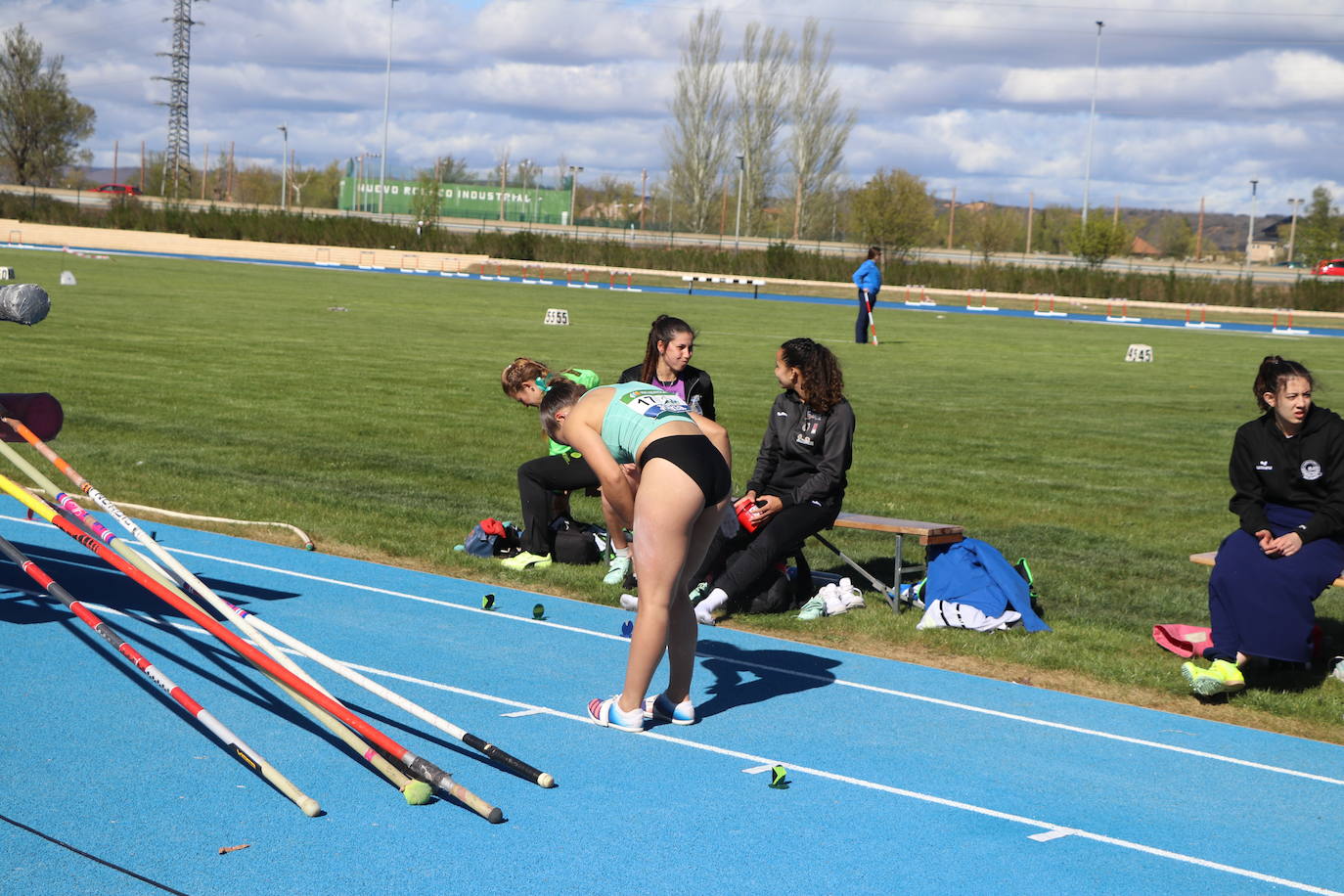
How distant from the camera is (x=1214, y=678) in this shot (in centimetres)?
726

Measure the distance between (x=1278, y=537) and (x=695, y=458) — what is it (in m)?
3.70

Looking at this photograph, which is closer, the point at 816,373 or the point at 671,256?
the point at 816,373

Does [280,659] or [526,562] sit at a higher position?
[280,659]

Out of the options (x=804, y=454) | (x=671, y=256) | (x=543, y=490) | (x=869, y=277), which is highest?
(x=671, y=256)

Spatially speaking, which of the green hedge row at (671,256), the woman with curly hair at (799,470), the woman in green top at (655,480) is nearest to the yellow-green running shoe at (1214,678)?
the woman with curly hair at (799,470)

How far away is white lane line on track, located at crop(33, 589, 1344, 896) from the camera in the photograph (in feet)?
17.3

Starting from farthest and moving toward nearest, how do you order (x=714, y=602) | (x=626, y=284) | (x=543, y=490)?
(x=626, y=284) → (x=543, y=490) → (x=714, y=602)

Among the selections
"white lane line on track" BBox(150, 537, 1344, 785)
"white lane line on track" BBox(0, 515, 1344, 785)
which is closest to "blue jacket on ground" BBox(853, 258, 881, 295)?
"white lane line on track" BBox(0, 515, 1344, 785)

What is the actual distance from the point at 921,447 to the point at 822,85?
278ft

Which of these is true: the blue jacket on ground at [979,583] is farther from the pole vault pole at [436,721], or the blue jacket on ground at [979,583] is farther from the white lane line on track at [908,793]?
the pole vault pole at [436,721]

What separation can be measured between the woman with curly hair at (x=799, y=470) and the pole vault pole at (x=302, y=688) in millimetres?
3308

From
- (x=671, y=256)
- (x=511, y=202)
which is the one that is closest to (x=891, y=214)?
(x=671, y=256)

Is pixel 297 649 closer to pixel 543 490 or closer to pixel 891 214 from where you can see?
pixel 543 490

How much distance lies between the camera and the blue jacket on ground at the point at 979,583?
878cm
